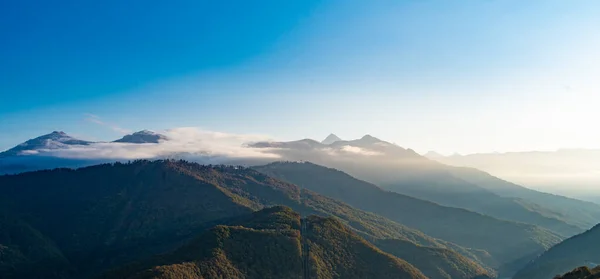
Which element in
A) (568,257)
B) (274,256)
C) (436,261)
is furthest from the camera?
(436,261)

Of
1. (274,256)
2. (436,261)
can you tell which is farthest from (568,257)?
(274,256)

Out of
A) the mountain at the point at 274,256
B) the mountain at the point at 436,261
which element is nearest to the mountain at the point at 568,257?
the mountain at the point at 436,261

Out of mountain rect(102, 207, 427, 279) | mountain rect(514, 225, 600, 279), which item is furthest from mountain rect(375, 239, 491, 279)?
mountain rect(102, 207, 427, 279)

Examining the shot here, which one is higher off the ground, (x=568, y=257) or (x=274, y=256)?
(x=274, y=256)

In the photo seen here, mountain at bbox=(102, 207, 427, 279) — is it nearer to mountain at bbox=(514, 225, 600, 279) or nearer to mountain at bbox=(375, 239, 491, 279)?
mountain at bbox=(375, 239, 491, 279)

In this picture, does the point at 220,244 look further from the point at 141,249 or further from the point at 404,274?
the point at 141,249

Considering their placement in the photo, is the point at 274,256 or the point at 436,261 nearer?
the point at 274,256

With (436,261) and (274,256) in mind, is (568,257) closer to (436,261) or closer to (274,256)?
(436,261)
